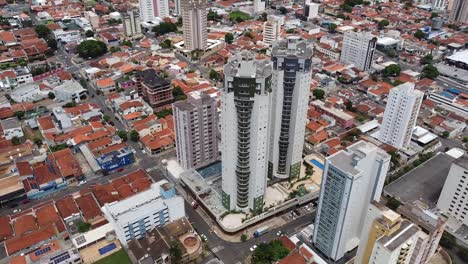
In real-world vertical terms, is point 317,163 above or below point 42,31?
below

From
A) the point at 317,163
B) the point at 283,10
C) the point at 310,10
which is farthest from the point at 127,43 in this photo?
the point at 317,163

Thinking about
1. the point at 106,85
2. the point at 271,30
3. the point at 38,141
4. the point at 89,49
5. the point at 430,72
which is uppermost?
the point at 271,30

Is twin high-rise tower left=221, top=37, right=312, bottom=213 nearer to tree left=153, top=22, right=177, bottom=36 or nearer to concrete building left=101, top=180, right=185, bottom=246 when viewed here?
concrete building left=101, top=180, right=185, bottom=246

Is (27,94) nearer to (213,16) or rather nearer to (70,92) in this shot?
(70,92)

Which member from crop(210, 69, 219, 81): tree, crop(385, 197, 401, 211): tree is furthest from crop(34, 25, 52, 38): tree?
crop(385, 197, 401, 211): tree

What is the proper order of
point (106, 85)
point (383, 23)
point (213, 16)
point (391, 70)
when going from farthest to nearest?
A: point (213, 16)
point (383, 23)
point (391, 70)
point (106, 85)

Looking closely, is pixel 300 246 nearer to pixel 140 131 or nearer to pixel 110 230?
pixel 110 230
